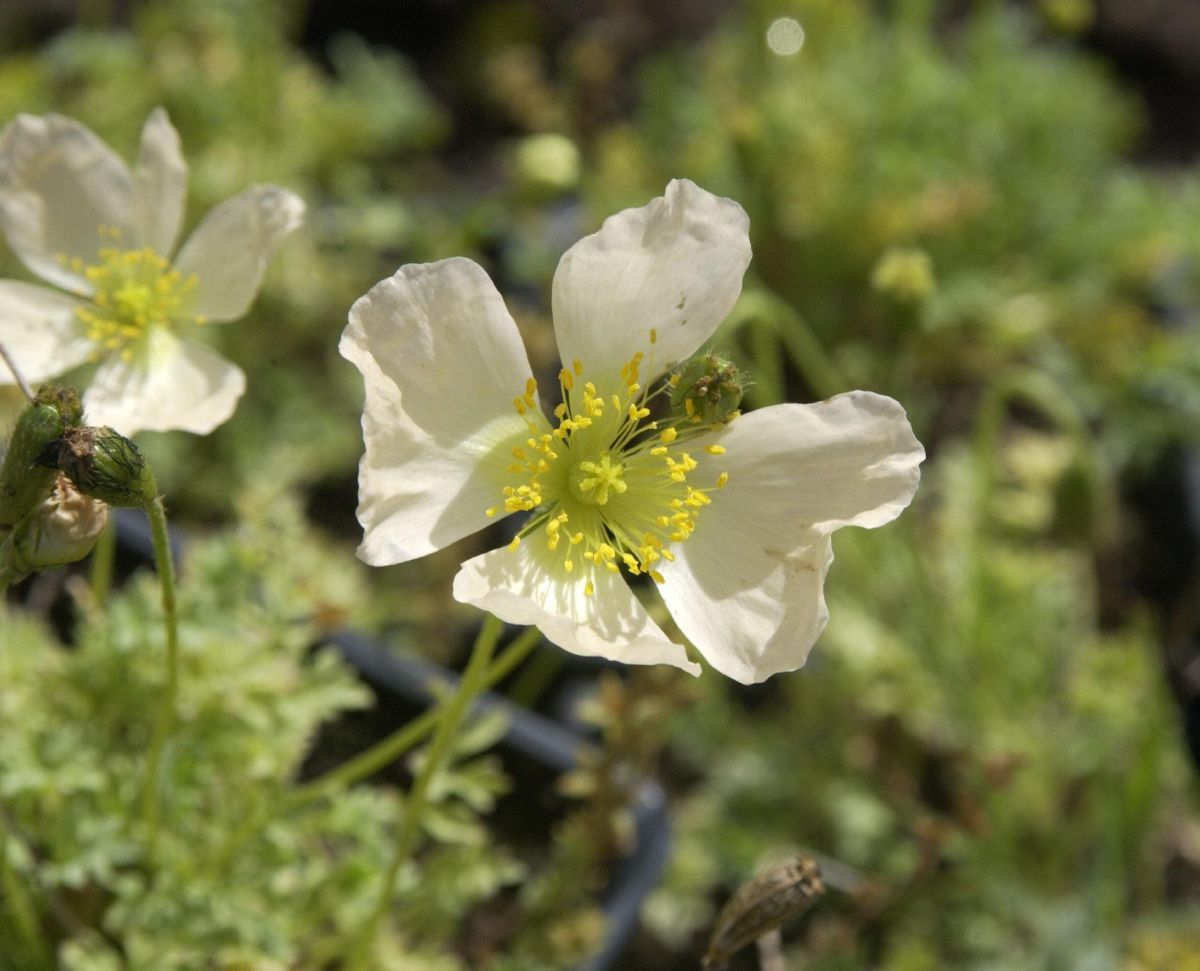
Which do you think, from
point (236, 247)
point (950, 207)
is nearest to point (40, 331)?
point (236, 247)

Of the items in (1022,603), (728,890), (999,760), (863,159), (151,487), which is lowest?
(728,890)

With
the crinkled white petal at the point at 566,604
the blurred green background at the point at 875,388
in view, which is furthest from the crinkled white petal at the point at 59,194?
the crinkled white petal at the point at 566,604

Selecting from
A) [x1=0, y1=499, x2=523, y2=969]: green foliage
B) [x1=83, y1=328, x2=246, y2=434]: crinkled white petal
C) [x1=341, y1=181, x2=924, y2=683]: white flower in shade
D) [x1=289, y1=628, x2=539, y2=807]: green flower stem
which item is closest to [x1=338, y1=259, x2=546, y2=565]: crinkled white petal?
[x1=341, y1=181, x2=924, y2=683]: white flower in shade

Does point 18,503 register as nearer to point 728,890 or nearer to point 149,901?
point 149,901

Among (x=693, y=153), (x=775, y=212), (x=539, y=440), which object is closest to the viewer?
(x=539, y=440)

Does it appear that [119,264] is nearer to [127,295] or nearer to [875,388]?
[127,295]

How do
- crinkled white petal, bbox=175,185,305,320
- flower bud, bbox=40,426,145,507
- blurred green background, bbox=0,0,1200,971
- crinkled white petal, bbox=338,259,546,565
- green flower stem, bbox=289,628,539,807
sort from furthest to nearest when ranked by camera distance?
blurred green background, bbox=0,0,1200,971 < crinkled white petal, bbox=175,185,305,320 < green flower stem, bbox=289,628,539,807 < crinkled white petal, bbox=338,259,546,565 < flower bud, bbox=40,426,145,507

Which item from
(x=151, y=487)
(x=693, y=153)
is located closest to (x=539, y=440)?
(x=151, y=487)

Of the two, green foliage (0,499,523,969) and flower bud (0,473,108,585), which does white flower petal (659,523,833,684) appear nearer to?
green foliage (0,499,523,969)
